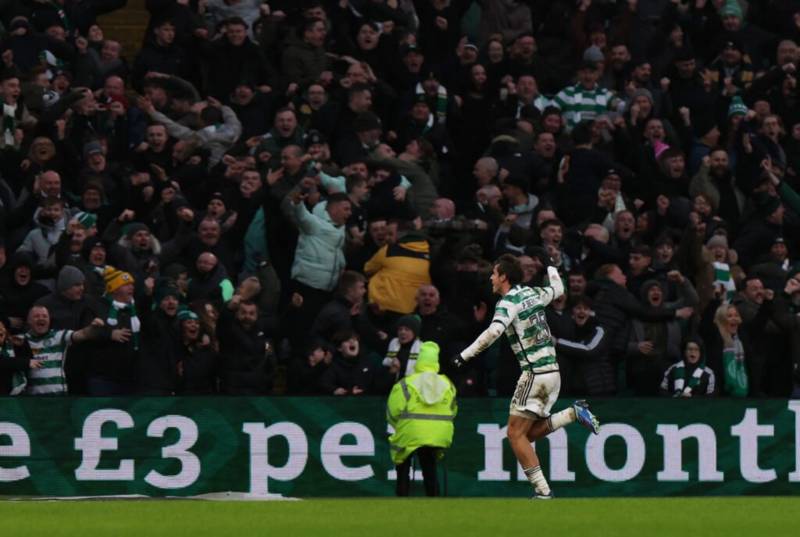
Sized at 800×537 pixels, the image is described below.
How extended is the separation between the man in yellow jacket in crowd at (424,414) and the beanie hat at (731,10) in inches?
417

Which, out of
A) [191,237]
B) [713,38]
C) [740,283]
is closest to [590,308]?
[740,283]

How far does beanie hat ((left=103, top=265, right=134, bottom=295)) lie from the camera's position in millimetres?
20016

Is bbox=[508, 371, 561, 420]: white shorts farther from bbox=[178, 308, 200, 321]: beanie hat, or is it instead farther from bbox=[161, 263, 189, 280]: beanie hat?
bbox=[161, 263, 189, 280]: beanie hat

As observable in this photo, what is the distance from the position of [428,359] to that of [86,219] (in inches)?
174

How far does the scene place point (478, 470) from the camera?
2083 cm

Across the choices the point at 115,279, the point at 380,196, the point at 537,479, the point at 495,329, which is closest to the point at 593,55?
the point at 380,196

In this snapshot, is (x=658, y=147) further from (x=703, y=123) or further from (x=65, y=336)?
(x=65, y=336)

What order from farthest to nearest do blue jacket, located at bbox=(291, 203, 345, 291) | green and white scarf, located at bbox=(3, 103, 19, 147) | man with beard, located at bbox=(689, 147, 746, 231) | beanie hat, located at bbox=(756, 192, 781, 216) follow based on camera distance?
man with beard, located at bbox=(689, 147, 746, 231) → beanie hat, located at bbox=(756, 192, 781, 216) → green and white scarf, located at bbox=(3, 103, 19, 147) → blue jacket, located at bbox=(291, 203, 345, 291)

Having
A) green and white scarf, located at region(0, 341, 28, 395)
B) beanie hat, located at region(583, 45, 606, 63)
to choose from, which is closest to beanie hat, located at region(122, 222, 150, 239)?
green and white scarf, located at region(0, 341, 28, 395)

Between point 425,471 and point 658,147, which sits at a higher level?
point 658,147

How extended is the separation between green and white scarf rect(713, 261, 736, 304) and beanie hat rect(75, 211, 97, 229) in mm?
7035

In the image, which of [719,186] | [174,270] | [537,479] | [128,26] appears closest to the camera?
[537,479]

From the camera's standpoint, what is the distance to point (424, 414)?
18.9m

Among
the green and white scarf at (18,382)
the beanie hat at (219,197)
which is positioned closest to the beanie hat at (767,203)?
the beanie hat at (219,197)
